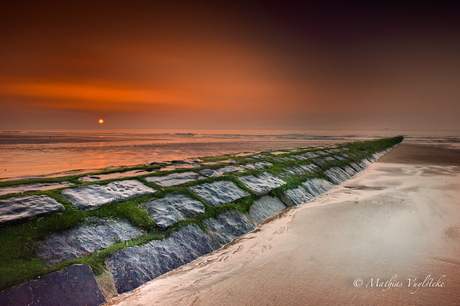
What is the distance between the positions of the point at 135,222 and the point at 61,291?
977 mm

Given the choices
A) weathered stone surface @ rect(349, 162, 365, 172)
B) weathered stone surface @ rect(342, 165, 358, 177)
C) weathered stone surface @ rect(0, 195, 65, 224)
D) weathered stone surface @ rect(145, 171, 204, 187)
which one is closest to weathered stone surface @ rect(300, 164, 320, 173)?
weathered stone surface @ rect(342, 165, 358, 177)

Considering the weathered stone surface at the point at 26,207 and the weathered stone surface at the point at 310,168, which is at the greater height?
the weathered stone surface at the point at 26,207

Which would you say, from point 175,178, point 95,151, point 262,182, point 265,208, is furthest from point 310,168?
point 95,151

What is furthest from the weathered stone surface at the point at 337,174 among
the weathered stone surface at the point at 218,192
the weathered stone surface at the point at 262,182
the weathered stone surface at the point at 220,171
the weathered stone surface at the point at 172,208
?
the weathered stone surface at the point at 172,208

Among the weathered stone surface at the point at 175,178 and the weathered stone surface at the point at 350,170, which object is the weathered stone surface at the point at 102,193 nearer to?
the weathered stone surface at the point at 175,178

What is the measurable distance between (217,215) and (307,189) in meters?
2.92

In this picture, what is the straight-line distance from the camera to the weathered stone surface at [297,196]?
5.18 meters

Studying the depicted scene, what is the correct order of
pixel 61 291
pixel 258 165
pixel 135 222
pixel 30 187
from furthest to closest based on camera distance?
pixel 258 165 < pixel 30 187 < pixel 135 222 < pixel 61 291

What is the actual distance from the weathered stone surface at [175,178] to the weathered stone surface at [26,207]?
140cm

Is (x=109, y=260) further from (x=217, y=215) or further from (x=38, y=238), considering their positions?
(x=217, y=215)

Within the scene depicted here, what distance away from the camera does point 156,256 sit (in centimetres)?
273

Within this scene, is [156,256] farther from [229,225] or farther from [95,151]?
[95,151]

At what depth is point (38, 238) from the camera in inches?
90.9

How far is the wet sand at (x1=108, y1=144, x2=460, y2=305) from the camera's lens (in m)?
2.25
